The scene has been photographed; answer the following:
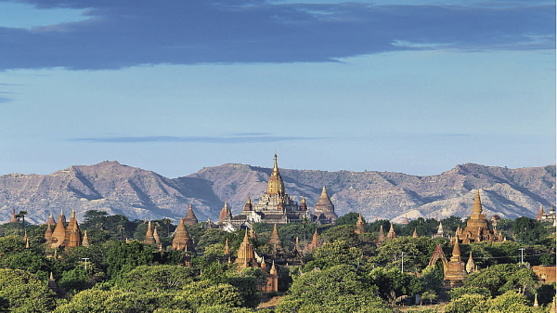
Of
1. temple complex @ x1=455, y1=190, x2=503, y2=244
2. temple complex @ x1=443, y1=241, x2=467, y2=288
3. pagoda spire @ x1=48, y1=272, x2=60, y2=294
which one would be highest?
temple complex @ x1=455, y1=190, x2=503, y2=244

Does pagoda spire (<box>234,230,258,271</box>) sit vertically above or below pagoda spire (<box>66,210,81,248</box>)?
below

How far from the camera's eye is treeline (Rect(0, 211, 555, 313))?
123 metres

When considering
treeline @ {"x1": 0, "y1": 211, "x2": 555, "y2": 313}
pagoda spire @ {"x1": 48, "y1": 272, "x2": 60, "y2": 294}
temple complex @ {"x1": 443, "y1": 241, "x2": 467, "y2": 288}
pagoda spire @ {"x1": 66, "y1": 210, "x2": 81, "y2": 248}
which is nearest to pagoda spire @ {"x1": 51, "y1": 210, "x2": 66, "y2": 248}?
pagoda spire @ {"x1": 66, "y1": 210, "x2": 81, "y2": 248}

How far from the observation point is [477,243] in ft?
601

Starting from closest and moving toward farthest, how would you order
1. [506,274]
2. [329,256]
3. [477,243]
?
1. [506,274]
2. [329,256]
3. [477,243]

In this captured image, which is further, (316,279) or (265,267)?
(265,267)

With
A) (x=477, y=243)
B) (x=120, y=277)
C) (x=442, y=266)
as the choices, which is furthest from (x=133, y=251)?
(x=477, y=243)

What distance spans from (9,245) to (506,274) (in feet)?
222

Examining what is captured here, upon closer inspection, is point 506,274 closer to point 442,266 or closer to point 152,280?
point 442,266

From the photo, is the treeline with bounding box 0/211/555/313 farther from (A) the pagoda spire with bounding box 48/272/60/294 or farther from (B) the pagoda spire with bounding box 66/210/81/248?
(B) the pagoda spire with bounding box 66/210/81/248

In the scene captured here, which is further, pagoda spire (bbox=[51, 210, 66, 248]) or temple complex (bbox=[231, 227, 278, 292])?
pagoda spire (bbox=[51, 210, 66, 248])

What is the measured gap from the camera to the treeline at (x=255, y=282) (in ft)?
404

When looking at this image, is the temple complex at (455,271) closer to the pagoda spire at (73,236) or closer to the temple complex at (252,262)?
the temple complex at (252,262)

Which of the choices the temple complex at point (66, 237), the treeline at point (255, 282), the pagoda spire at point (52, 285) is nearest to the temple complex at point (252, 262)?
the treeline at point (255, 282)
